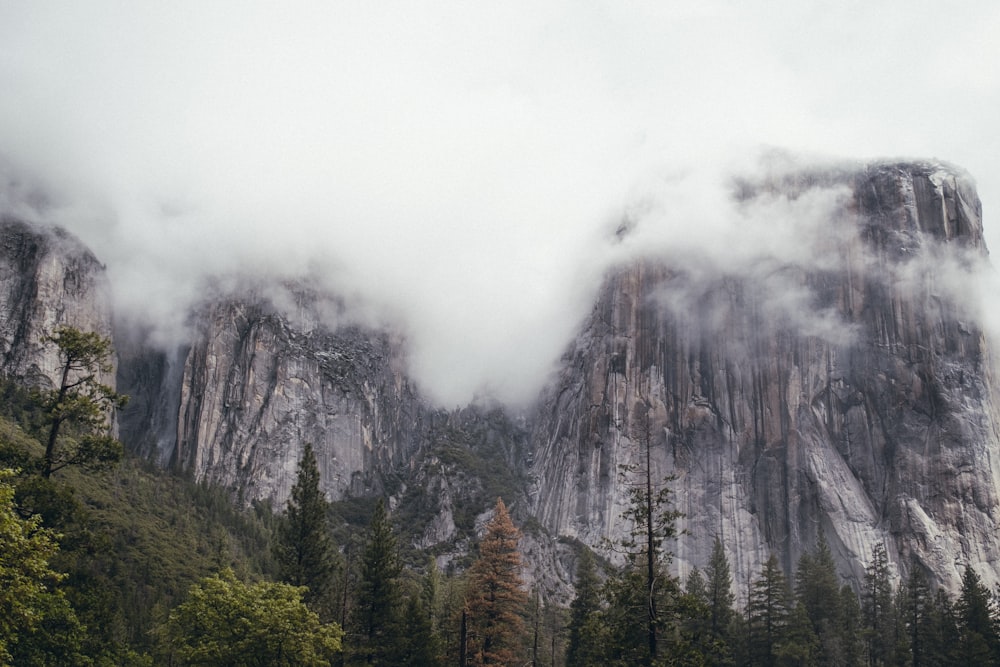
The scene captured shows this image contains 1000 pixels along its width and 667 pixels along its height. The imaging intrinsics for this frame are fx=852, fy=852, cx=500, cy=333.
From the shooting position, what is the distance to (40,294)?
172 m

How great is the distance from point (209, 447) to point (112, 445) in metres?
157

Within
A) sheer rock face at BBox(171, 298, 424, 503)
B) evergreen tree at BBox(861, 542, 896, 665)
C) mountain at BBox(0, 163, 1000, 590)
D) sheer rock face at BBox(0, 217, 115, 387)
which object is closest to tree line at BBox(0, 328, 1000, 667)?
evergreen tree at BBox(861, 542, 896, 665)

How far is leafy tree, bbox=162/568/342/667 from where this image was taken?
3544 centimetres

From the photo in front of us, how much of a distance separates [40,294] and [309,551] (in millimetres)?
140377

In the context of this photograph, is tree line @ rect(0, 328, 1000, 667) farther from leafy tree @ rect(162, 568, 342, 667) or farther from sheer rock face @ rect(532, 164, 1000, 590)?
sheer rock face @ rect(532, 164, 1000, 590)

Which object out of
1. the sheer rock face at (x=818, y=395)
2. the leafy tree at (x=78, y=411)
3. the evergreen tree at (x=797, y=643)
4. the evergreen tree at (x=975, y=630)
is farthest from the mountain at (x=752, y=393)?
the leafy tree at (x=78, y=411)

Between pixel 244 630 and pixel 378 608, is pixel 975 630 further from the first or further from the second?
pixel 244 630

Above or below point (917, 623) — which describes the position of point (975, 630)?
below

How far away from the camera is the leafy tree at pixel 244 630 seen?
35.4 metres

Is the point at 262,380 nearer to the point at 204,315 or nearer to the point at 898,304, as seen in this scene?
the point at 204,315

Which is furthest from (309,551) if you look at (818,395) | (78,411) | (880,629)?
(818,395)

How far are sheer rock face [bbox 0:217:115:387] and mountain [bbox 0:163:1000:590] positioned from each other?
0.43 meters

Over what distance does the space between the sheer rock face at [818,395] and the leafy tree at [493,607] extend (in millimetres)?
92723

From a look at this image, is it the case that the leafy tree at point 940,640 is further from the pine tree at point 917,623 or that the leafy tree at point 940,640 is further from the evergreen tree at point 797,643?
the evergreen tree at point 797,643
